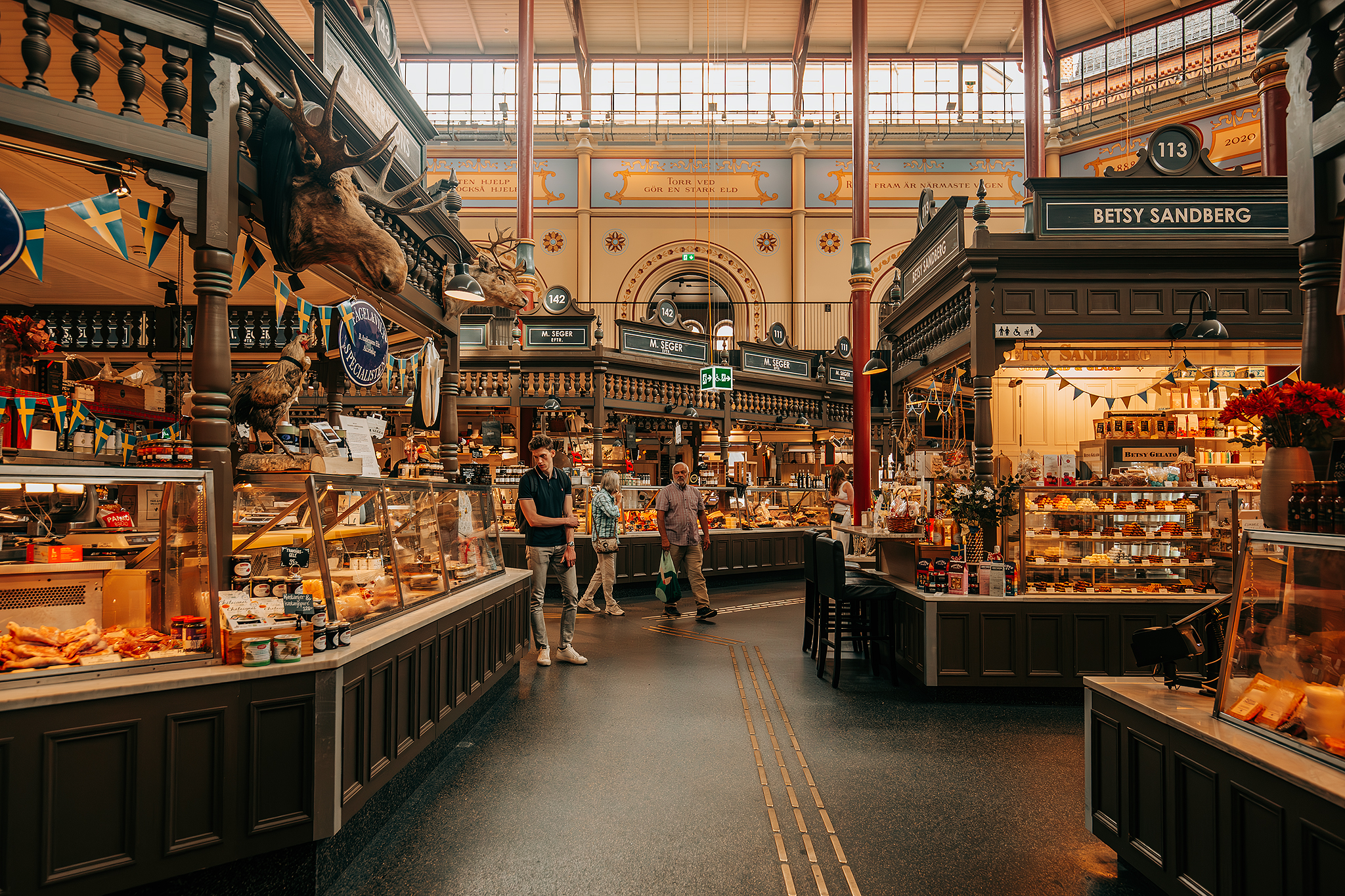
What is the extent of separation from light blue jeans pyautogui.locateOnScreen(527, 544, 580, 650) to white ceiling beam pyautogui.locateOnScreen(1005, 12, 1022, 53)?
55.6ft

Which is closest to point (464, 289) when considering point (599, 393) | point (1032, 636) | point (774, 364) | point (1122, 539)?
point (1032, 636)

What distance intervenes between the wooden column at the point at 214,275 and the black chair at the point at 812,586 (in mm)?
4306

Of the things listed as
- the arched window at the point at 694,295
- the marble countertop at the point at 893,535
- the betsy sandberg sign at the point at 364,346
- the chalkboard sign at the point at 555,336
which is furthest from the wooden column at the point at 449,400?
the arched window at the point at 694,295

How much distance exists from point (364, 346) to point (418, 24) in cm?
1574

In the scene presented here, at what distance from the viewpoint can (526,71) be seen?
1292 centimetres

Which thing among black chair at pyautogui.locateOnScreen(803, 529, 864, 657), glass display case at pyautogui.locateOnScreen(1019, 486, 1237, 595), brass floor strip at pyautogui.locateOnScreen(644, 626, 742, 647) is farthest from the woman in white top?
glass display case at pyautogui.locateOnScreen(1019, 486, 1237, 595)

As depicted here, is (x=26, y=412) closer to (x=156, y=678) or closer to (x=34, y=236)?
(x=34, y=236)

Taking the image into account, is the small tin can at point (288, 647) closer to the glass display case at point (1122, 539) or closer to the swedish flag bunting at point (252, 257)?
the swedish flag bunting at point (252, 257)

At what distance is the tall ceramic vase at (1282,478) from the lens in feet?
9.00

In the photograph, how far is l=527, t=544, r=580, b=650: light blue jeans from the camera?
609 cm

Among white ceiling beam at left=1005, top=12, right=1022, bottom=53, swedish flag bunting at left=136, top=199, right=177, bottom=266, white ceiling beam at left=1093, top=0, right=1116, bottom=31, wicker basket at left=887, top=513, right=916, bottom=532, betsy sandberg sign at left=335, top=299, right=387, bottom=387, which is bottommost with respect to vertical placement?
wicker basket at left=887, top=513, right=916, bottom=532

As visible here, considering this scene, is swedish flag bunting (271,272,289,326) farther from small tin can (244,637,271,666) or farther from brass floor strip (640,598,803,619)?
brass floor strip (640,598,803,619)

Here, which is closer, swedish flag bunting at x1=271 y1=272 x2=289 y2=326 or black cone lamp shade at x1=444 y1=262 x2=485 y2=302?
swedish flag bunting at x1=271 y1=272 x2=289 y2=326

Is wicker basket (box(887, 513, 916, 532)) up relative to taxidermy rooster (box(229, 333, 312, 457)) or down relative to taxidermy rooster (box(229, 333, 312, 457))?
down
